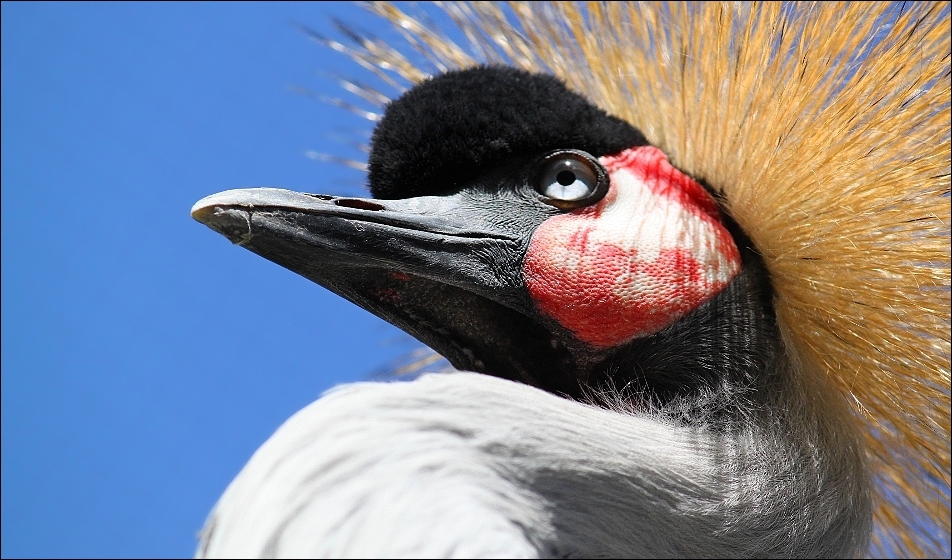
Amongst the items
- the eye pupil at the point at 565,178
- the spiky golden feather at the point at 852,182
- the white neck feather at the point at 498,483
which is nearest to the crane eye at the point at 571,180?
the eye pupil at the point at 565,178

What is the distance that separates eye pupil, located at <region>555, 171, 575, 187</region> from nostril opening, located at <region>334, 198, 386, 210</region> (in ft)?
0.80

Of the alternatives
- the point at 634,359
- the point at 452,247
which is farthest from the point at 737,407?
the point at 452,247

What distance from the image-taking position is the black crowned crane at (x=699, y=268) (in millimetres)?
1024

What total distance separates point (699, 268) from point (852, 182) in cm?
23

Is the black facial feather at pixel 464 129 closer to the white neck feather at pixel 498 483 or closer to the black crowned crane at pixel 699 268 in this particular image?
the black crowned crane at pixel 699 268

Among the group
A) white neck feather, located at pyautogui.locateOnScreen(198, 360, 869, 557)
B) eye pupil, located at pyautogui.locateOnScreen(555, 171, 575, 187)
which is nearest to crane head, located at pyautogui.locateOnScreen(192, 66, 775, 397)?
eye pupil, located at pyautogui.locateOnScreen(555, 171, 575, 187)

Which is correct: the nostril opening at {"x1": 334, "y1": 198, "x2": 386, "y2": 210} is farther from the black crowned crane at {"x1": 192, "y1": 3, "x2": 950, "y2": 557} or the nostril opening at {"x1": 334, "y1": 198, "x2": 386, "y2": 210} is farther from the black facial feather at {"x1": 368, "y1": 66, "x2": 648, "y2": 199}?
the black facial feather at {"x1": 368, "y1": 66, "x2": 648, "y2": 199}

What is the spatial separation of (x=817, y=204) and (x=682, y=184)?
17cm

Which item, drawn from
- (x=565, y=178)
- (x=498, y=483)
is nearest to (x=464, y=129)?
(x=565, y=178)

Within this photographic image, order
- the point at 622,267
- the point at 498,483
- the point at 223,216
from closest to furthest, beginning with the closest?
the point at 498,483
the point at 223,216
the point at 622,267

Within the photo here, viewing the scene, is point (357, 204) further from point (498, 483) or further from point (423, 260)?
point (498, 483)

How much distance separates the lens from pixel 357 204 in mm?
1068

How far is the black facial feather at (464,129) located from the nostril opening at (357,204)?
11 cm

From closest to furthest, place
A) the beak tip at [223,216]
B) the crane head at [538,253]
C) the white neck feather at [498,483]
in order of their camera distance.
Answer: the white neck feather at [498,483]
the beak tip at [223,216]
the crane head at [538,253]
